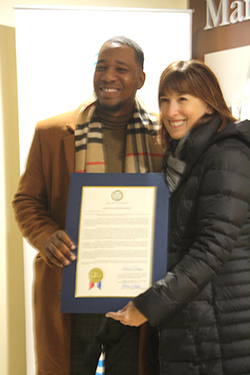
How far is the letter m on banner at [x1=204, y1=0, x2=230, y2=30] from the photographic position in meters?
2.24

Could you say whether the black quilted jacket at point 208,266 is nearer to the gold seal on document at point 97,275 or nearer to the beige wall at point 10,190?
the gold seal on document at point 97,275

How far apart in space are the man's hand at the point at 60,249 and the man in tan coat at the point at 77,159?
133 millimetres

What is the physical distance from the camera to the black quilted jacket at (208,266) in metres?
1.25

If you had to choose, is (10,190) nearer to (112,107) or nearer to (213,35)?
(112,107)

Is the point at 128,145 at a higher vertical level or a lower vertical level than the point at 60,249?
higher

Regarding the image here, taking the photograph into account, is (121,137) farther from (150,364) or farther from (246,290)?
(150,364)

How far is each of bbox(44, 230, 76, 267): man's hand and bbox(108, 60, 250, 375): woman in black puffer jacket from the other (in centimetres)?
29

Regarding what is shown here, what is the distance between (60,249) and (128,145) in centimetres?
56

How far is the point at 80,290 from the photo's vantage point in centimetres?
143

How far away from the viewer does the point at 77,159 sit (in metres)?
1.68

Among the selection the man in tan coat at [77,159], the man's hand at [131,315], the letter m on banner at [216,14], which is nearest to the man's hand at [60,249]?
the man in tan coat at [77,159]

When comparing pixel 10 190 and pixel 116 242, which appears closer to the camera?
pixel 116 242

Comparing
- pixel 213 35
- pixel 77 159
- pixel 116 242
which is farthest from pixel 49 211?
pixel 213 35

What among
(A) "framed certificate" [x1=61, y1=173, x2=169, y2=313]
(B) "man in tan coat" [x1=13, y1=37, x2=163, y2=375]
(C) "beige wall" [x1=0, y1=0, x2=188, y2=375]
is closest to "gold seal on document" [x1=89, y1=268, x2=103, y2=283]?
(A) "framed certificate" [x1=61, y1=173, x2=169, y2=313]
